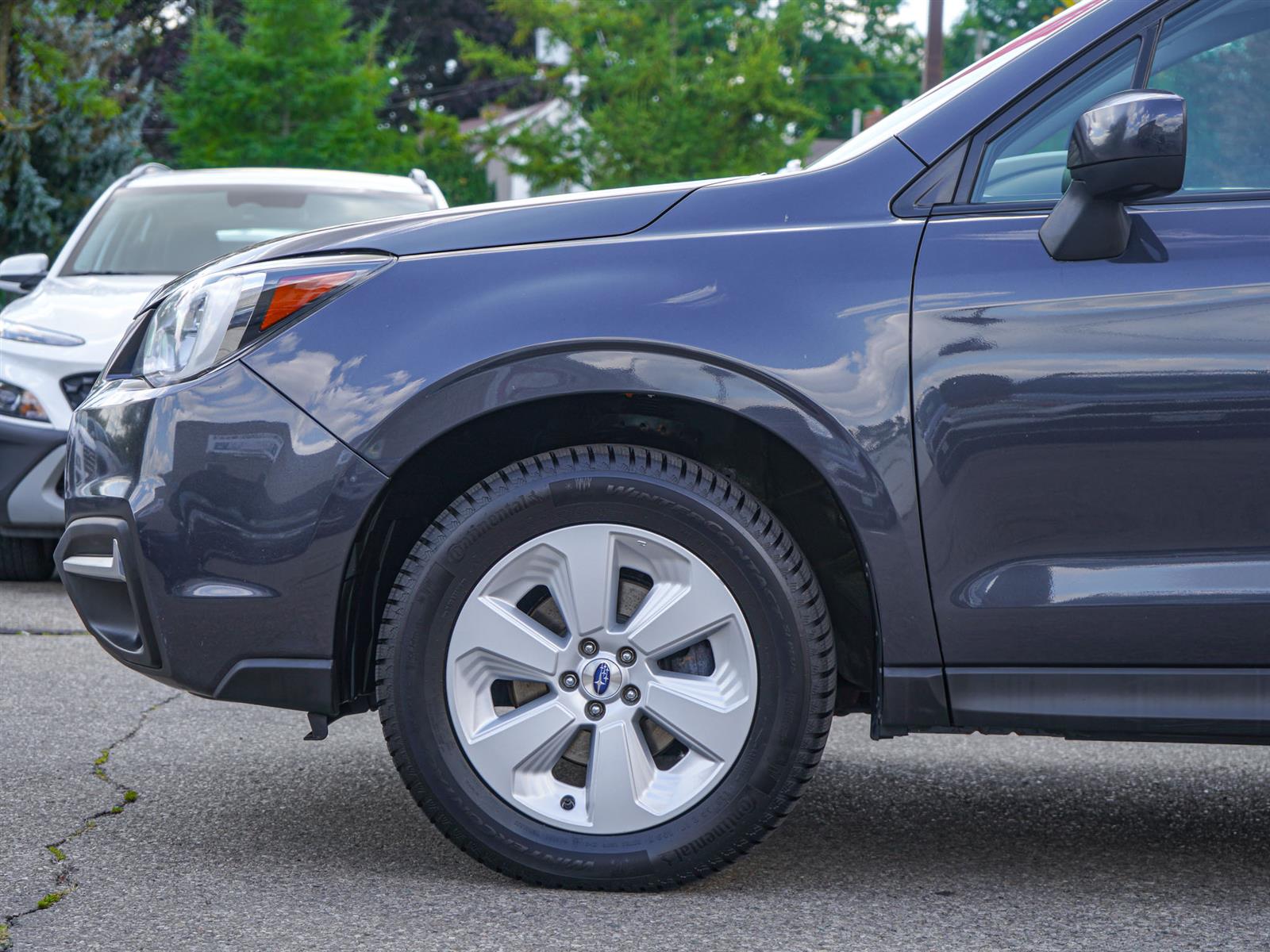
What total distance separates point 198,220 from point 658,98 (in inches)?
912

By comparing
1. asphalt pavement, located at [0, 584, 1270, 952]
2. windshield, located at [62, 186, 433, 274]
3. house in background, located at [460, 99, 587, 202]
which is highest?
windshield, located at [62, 186, 433, 274]

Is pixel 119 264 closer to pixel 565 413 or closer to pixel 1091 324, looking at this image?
pixel 565 413

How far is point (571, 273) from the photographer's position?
2.83 meters

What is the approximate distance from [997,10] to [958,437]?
4284 centimetres

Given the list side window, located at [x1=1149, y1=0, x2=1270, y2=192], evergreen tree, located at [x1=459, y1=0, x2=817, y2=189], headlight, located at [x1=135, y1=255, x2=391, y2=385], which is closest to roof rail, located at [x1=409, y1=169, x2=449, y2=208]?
headlight, located at [x1=135, y1=255, x2=391, y2=385]

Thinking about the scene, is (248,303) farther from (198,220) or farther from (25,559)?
(198,220)

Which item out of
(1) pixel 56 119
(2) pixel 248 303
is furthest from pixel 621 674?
(1) pixel 56 119

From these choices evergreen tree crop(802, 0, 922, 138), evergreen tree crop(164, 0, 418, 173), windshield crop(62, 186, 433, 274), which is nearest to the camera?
windshield crop(62, 186, 433, 274)

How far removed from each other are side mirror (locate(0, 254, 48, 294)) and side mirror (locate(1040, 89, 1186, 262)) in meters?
5.11

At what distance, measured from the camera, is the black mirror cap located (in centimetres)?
257

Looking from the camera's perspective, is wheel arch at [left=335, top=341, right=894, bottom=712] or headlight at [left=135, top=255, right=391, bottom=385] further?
headlight at [left=135, top=255, right=391, bottom=385]

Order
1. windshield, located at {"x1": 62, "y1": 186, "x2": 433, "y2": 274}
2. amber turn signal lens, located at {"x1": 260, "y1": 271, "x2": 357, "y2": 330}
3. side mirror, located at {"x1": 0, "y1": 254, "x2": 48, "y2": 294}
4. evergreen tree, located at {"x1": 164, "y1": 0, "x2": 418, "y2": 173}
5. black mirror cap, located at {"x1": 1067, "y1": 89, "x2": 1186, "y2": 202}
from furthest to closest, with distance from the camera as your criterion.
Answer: evergreen tree, located at {"x1": 164, "y1": 0, "x2": 418, "y2": 173} < windshield, located at {"x1": 62, "y1": 186, "x2": 433, "y2": 274} < side mirror, located at {"x1": 0, "y1": 254, "x2": 48, "y2": 294} < amber turn signal lens, located at {"x1": 260, "y1": 271, "x2": 357, "y2": 330} < black mirror cap, located at {"x1": 1067, "y1": 89, "x2": 1186, "y2": 202}

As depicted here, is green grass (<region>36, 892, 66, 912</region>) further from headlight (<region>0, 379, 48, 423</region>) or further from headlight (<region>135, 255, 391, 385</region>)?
headlight (<region>0, 379, 48, 423</region>)

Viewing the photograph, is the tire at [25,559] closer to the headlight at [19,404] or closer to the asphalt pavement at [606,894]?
the headlight at [19,404]
